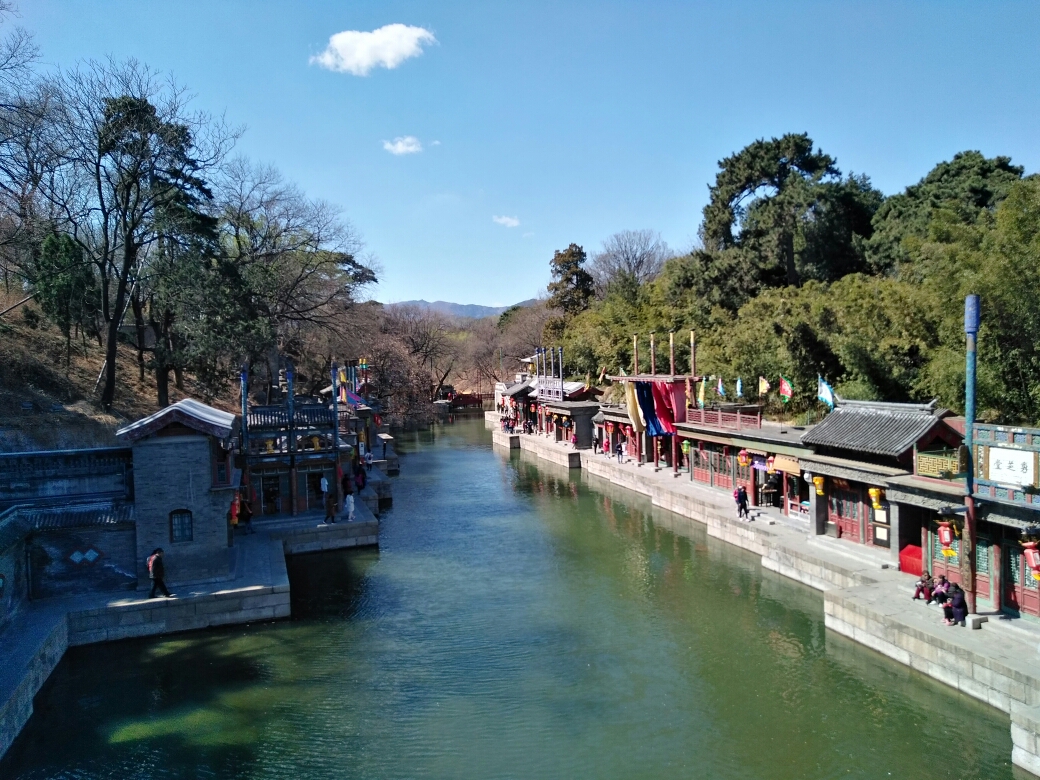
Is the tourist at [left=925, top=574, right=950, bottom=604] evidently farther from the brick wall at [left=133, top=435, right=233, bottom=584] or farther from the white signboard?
the brick wall at [left=133, top=435, right=233, bottom=584]

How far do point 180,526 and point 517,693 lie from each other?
876cm

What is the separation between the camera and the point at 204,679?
519 inches

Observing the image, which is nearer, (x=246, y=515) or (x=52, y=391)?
(x=246, y=515)

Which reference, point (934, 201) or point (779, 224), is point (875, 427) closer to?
point (934, 201)

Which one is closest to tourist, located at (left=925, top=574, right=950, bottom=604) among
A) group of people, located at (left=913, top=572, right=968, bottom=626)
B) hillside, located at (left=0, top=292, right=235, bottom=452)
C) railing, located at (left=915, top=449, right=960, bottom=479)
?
group of people, located at (left=913, top=572, right=968, bottom=626)

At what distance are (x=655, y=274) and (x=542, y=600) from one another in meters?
59.1

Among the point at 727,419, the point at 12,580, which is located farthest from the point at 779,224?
the point at 12,580

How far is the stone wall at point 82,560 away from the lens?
15250 mm

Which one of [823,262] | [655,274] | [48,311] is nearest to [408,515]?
[48,311]

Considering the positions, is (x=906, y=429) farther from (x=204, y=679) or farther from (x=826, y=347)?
(x=204, y=679)

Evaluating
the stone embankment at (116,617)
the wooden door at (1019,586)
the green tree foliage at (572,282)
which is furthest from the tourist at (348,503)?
the green tree foliage at (572,282)

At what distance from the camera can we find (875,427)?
17266 mm

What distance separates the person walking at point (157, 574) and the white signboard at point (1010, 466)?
1609 cm

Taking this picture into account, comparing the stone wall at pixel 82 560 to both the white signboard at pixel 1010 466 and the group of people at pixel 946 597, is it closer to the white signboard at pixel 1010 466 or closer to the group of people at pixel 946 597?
the group of people at pixel 946 597
